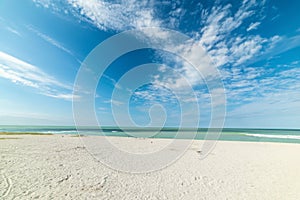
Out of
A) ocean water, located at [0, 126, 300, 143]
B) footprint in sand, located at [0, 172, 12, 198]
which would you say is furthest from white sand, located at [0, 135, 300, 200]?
ocean water, located at [0, 126, 300, 143]

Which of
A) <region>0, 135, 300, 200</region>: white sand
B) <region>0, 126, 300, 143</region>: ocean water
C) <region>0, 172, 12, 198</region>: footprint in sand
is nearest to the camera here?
<region>0, 172, 12, 198</region>: footprint in sand

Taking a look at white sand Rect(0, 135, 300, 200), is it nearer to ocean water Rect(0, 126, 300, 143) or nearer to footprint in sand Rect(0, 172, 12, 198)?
footprint in sand Rect(0, 172, 12, 198)

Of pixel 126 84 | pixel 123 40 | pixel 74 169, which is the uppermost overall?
pixel 123 40

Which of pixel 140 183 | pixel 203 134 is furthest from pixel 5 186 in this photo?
pixel 203 134

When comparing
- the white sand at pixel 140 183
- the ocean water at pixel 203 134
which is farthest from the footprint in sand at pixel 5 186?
the ocean water at pixel 203 134

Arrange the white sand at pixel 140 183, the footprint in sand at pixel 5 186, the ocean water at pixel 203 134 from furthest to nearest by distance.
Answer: the ocean water at pixel 203 134 → the white sand at pixel 140 183 → the footprint in sand at pixel 5 186

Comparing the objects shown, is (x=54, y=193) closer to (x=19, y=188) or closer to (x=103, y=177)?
(x=19, y=188)

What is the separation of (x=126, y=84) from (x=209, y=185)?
11894mm

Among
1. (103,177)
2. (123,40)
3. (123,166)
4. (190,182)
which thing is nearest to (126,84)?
(123,40)

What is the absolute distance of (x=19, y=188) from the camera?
17.8 ft

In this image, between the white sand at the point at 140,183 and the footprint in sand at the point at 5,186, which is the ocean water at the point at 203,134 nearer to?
the white sand at the point at 140,183

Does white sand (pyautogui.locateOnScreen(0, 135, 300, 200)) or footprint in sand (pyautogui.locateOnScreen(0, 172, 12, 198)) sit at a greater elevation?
footprint in sand (pyautogui.locateOnScreen(0, 172, 12, 198))

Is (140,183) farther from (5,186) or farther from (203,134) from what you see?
(203,134)

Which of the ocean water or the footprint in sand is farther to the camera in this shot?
the ocean water
